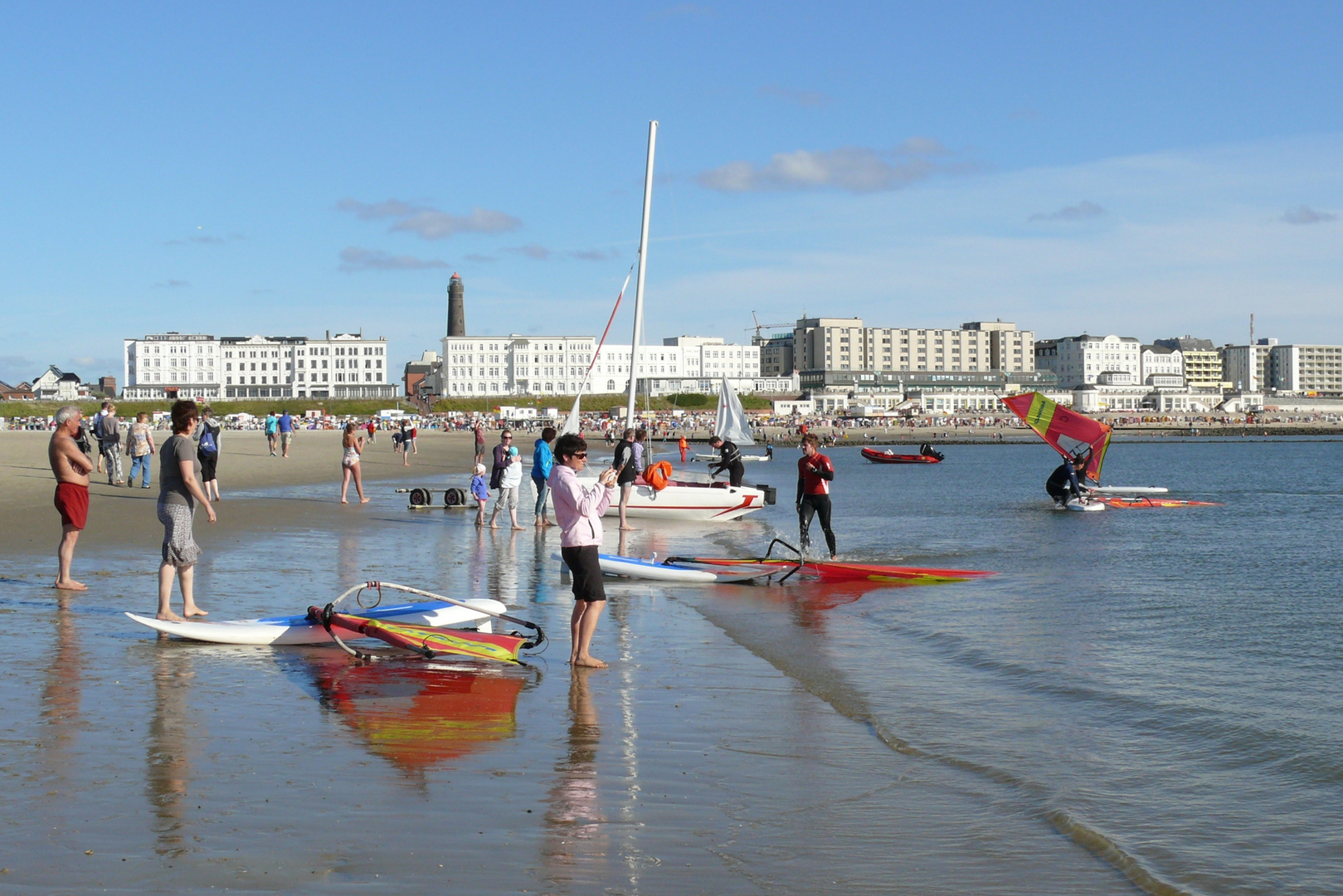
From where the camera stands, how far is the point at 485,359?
162 m

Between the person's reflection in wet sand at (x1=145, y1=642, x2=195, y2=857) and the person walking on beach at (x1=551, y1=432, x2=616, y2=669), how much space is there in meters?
2.75

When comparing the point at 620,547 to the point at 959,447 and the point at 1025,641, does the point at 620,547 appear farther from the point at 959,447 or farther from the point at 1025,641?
the point at 959,447

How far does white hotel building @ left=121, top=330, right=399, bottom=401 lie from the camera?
161 m

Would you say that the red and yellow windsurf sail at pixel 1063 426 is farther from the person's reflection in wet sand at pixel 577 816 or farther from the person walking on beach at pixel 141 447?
the person's reflection in wet sand at pixel 577 816

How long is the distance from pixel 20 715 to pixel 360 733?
6.61 ft

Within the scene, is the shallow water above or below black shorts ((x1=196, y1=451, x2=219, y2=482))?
below

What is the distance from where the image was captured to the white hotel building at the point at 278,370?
529ft

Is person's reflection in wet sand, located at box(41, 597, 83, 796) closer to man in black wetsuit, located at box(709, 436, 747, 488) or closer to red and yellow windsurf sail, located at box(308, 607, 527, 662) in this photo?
red and yellow windsurf sail, located at box(308, 607, 527, 662)

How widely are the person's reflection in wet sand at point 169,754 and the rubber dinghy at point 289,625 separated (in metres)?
0.50

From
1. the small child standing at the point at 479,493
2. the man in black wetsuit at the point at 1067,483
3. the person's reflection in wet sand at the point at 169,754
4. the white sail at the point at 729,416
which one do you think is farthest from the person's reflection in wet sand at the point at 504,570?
the white sail at the point at 729,416

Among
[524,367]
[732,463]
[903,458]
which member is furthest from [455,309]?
[732,463]

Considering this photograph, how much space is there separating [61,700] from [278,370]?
543 feet

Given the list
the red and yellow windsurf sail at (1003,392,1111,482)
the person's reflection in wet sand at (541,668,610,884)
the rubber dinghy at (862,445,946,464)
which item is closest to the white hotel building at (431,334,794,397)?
the rubber dinghy at (862,445,946,464)

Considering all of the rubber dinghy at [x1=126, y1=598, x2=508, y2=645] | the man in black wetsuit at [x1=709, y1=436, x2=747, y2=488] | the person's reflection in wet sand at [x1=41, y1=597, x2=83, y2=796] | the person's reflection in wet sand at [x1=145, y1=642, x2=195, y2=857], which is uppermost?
the man in black wetsuit at [x1=709, y1=436, x2=747, y2=488]
